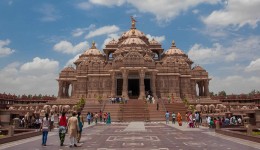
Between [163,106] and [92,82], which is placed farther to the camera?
[92,82]

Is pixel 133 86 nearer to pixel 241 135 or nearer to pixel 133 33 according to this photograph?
pixel 133 33

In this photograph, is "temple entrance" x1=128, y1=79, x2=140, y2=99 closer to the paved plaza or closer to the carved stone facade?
the carved stone facade

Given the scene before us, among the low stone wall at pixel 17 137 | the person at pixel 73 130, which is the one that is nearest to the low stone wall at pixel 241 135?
the person at pixel 73 130

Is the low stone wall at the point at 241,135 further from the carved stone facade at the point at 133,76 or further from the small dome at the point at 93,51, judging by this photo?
the small dome at the point at 93,51

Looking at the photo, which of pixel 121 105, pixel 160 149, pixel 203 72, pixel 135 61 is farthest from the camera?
pixel 203 72

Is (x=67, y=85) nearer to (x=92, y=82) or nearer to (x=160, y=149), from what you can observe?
Result: (x=92, y=82)

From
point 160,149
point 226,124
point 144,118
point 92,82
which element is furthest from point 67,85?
point 160,149

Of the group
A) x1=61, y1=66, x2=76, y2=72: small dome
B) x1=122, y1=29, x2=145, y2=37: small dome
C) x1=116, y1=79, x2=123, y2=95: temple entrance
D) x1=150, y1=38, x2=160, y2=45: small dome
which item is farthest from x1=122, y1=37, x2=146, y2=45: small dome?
x1=61, y1=66, x2=76, y2=72: small dome

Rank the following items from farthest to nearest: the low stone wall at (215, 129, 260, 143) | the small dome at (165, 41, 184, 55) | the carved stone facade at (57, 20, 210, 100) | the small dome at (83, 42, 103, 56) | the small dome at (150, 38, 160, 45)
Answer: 1. the small dome at (150, 38, 160, 45)
2. the small dome at (165, 41, 184, 55)
3. the small dome at (83, 42, 103, 56)
4. the carved stone facade at (57, 20, 210, 100)
5. the low stone wall at (215, 129, 260, 143)

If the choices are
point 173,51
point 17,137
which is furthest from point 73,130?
point 173,51

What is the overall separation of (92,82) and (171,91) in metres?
17.6

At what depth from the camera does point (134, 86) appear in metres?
65.9

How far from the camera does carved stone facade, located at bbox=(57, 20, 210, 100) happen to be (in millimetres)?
56584

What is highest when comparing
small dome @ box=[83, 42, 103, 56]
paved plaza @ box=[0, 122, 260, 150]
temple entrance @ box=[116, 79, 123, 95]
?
small dome @ box=[83, 42, 103, 56]
